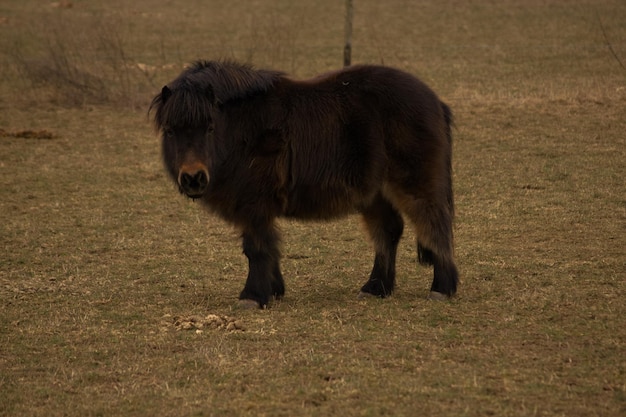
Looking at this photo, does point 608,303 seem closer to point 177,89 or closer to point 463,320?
point 463,320

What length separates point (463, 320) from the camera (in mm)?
6215

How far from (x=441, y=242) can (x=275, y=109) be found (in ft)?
5.20

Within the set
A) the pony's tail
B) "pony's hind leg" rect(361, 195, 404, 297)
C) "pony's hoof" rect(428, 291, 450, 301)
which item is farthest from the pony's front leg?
the pony's tail

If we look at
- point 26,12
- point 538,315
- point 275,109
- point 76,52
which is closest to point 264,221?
point 275,109

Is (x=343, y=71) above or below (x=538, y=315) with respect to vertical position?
above

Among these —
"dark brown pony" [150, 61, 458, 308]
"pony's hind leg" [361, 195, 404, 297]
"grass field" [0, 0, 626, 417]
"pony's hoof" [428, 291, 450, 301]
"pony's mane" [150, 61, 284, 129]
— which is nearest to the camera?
"grass field" [0, 0, 626, 417]

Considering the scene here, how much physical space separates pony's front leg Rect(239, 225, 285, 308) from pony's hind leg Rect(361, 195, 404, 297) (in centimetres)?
80

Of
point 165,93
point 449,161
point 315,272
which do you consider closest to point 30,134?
point 315,272

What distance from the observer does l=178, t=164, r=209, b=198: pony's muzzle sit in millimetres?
6254

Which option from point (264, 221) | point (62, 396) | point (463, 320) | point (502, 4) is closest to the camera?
point (62, 396)

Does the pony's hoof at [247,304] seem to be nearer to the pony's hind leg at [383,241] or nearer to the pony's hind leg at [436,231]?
the pony's hind leg at [383,241]

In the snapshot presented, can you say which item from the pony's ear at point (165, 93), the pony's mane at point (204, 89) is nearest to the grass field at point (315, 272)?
the pony's mane at point (204, 89)

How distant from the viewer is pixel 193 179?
6.28 metres

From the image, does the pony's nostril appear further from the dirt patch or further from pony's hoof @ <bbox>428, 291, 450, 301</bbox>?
the dirt patch
